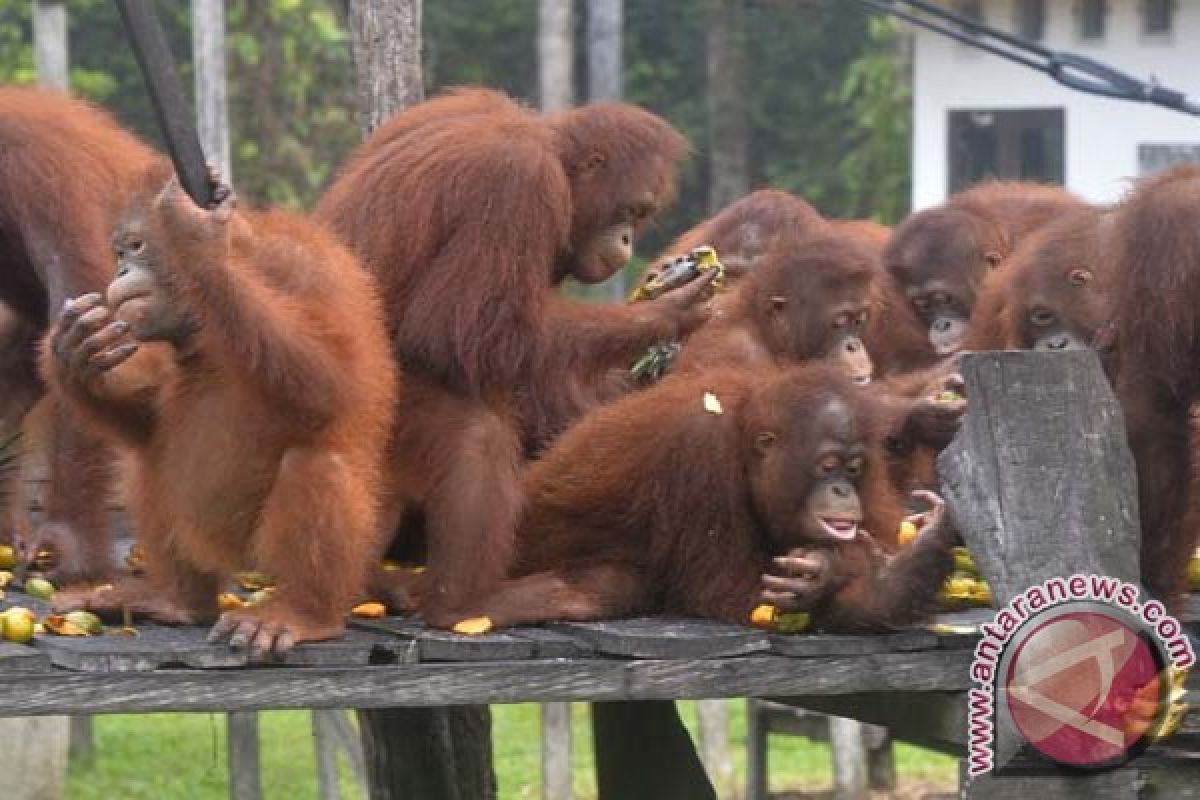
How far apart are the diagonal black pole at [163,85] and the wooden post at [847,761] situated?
23.1ft

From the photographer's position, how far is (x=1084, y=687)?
5.25 metres

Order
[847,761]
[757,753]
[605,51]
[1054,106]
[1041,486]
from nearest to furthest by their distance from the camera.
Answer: [1041,486] → [757,753] → [847,761] → [605,51] → [1054,106]

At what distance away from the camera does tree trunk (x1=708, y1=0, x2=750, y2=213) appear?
23031mm

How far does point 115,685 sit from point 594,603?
4.15 ft

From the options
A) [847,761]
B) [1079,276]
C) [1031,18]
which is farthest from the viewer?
[1031,18]

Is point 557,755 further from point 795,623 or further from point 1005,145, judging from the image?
point 1005,145

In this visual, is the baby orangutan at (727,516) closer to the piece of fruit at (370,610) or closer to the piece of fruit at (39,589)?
the piece of fruit at (370,610)

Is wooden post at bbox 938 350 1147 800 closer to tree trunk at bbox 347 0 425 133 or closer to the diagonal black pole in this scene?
the diagonal black pole

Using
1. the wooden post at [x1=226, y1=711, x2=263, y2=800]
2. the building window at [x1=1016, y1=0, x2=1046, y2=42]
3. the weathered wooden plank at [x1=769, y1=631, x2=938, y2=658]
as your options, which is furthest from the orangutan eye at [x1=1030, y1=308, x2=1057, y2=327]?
the building window at [x1=1016, y1=0, x2=1046, y2=42]

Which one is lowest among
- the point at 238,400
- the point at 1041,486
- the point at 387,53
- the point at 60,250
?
the point at 1041,486

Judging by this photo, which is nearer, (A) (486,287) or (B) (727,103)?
(A) (486,287)

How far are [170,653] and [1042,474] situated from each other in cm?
189

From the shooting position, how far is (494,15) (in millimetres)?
23766

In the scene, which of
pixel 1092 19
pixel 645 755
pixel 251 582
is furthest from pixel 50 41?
pixel 1092 19
